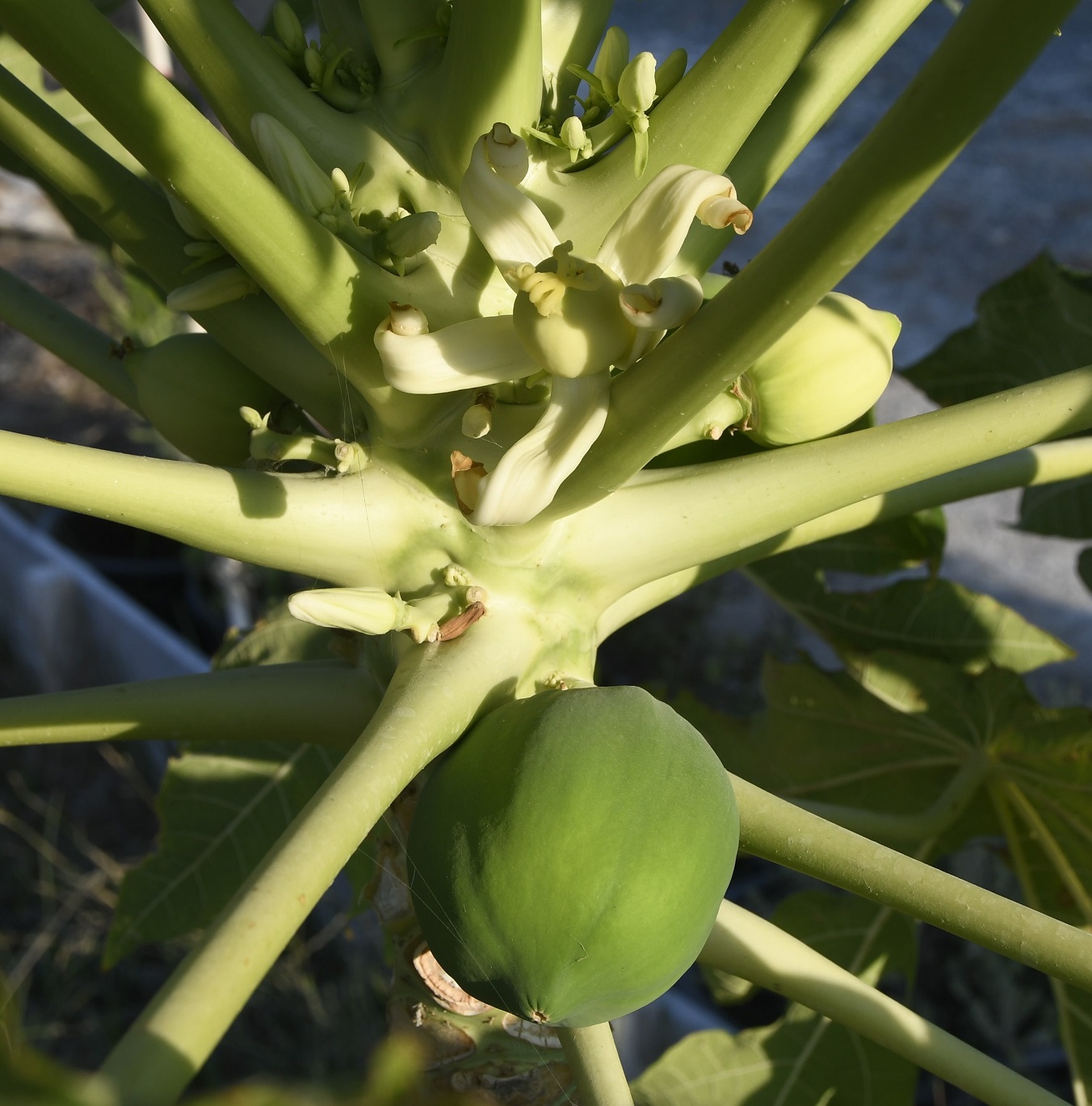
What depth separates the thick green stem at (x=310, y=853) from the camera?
0.49 meters

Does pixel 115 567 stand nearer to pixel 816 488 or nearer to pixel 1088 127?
pixel 816 488

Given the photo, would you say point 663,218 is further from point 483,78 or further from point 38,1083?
point 38,1083

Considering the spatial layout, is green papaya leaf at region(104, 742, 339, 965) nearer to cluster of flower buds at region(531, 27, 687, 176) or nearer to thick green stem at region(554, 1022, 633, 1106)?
thick green stem at region(554, 1022, 633, 1106)

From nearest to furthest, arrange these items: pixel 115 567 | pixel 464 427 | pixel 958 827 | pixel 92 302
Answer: pixel 464 427
pixel 958 827
pixel 115 567
pixel 92 302

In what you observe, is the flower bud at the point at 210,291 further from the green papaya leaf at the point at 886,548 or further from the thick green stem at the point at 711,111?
the green papaya leaf at the point at 886,548

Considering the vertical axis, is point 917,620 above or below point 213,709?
below

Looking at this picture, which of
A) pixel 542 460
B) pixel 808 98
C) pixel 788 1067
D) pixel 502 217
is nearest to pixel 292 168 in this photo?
pixel 502 217

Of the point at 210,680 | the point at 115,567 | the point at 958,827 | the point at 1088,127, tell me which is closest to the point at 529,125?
the point at 210,680

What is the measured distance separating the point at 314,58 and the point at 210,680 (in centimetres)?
44

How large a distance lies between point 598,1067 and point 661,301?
0.50m

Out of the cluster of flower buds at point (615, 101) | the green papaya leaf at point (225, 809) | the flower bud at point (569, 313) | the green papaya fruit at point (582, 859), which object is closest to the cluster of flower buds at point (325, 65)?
the cluster of flower buds at point (615, 101)

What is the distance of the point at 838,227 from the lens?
541 mm

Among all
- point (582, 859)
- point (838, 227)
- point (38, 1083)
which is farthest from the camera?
point (582, 859)

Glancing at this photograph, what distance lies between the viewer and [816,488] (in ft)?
2.64
